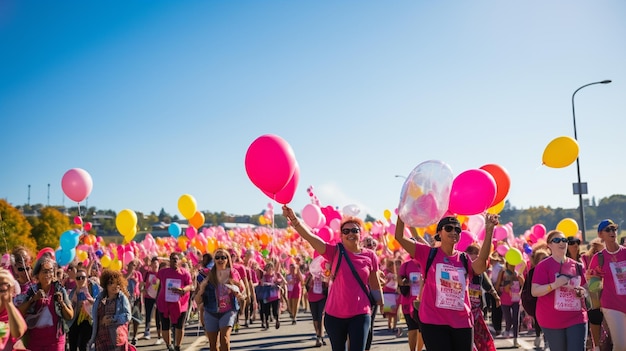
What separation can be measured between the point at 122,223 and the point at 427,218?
39.3 feet

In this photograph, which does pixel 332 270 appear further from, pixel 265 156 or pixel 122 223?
pixel 122 223

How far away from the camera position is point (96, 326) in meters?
5.98

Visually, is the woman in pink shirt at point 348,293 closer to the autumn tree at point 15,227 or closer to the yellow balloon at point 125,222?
the yellow balloon at point 125,222

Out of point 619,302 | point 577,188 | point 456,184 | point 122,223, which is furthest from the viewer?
point 577,188

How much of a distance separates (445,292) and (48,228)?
82326 millimetres

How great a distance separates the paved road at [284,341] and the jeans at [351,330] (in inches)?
192

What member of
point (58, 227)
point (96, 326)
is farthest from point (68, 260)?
point (58, 227)

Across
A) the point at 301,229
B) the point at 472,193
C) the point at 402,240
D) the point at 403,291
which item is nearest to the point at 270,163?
the point at 301,229

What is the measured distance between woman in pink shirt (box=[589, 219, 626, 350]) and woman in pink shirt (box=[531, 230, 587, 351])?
0.82 metres

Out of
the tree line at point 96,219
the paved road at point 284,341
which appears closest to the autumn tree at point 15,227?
the tree line at point 96,219

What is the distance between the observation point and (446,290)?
4680mm

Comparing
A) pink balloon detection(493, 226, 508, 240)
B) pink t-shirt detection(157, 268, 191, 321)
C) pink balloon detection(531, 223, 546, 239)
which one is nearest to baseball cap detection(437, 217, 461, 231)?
pink t-shirt detection(157, 268, 191, 321)

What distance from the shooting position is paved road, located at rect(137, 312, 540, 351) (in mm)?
10477

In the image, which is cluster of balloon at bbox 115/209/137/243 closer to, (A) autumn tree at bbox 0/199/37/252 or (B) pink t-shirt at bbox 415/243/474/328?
(B) pink t-shirt at bbox 415/243/474/328
